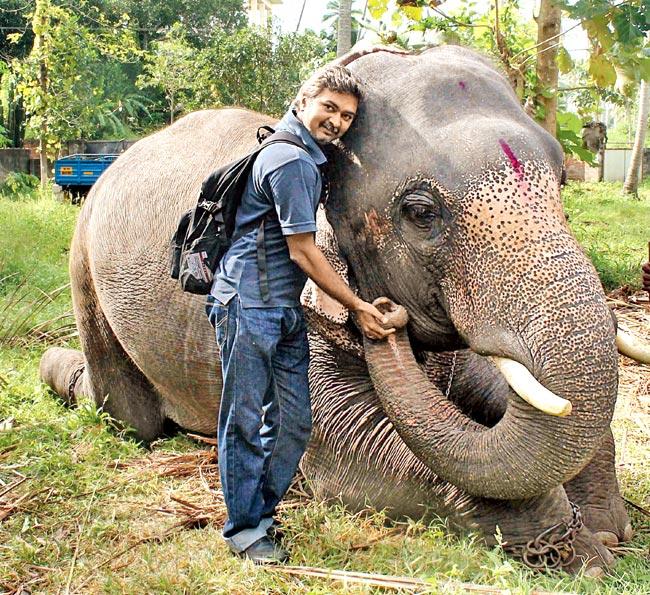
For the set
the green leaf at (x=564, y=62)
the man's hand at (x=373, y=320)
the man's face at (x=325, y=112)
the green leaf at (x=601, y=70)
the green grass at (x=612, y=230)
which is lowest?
the green grass at (x=612, y=230)

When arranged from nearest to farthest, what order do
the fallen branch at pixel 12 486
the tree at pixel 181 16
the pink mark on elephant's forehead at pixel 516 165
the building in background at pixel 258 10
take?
the pink mark on elephant's forehead at pixel 516 165 < the fallen branch at pixel 12 486 < the tree at pixel 181 16 < the building in background at pixel 258 10

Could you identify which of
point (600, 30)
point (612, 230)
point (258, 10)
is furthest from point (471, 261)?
point (258, 10)

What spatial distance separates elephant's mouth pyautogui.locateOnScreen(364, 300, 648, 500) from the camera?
110 inches

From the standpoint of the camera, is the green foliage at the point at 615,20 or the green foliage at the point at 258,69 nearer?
the green foliage at the point at 615,20

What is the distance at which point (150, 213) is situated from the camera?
14.7 feet

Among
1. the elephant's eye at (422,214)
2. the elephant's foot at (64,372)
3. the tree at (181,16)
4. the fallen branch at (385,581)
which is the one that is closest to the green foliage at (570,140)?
the elephant's foot at (64,372)

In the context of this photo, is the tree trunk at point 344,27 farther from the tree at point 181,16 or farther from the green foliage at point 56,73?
the tree at point 181,16

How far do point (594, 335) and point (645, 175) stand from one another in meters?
27.5

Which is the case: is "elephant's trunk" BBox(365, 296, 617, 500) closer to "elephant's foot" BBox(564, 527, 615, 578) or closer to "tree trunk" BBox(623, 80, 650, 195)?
"elephant's foot" BBox(564, 527, 615, 578)

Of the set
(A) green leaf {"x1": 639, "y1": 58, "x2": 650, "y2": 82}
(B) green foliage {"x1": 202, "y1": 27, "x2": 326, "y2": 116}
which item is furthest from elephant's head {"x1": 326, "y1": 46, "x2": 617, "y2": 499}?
(B) green foliage {"x1": 202, "y1": 27, "x2": 326, "y2": 116}

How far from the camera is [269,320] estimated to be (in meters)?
3.14

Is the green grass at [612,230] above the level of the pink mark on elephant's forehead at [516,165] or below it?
below

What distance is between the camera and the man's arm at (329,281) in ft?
10.1

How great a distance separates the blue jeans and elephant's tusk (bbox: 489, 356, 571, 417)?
2.33 ft
